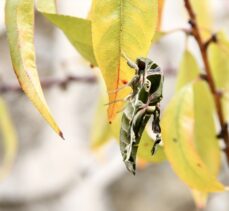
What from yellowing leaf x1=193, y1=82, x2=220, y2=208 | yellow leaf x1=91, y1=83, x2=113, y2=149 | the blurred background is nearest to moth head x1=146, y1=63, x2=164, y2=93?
yellowing leaf x1=193, y1=82, x2=220, y2=208

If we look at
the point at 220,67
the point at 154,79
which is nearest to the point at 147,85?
the point at 154,79

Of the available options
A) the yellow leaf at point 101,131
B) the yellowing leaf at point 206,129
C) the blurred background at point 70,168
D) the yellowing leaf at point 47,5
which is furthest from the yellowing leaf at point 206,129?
the blurred background at point 70,168

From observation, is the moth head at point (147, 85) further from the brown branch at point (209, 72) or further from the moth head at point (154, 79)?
the brown branch at point (209, 72)

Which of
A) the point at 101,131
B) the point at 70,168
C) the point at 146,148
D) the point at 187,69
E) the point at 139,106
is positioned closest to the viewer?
the point at 139,106

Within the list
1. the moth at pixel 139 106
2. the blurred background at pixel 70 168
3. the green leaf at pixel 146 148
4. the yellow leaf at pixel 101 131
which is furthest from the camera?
the blurred background at pixel 70 168

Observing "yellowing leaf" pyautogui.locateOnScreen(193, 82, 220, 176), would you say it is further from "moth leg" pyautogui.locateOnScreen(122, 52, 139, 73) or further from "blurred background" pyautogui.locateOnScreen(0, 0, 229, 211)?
"blurred background" pyautogui.locateOnScreen(0, 0, 229, 211)

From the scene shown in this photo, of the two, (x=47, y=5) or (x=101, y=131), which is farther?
(x=101, y=131)

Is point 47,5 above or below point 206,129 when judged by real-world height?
above

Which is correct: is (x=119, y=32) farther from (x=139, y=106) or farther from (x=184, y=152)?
(x=184, y=152)
